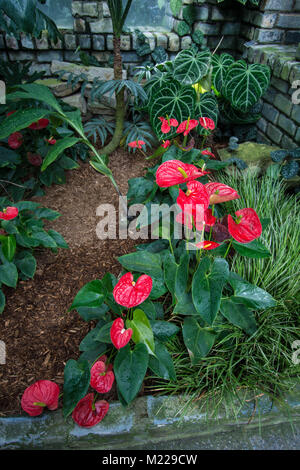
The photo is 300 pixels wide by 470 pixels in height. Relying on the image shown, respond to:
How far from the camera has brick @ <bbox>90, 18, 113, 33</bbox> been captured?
107 inches

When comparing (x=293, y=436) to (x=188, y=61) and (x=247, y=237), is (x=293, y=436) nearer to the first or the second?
(x=247, y=237)

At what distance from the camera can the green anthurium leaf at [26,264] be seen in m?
1.46

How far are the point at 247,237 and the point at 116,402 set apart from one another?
79cm

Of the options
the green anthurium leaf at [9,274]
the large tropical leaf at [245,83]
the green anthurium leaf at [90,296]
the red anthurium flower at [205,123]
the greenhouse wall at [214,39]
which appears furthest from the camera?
the greenhouse wall at [214,39]

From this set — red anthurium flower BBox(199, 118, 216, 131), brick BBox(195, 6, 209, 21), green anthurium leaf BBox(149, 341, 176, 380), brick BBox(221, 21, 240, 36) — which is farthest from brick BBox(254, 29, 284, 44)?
green anthurium leaf BBox(149, 341, 176, 380)

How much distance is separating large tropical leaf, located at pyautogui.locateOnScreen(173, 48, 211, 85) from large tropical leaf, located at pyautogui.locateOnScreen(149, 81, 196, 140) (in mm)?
61

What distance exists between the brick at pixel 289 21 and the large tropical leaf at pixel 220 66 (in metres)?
0.54

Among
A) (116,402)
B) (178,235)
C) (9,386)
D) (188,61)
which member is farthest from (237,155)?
(9,386)

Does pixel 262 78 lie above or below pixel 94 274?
above

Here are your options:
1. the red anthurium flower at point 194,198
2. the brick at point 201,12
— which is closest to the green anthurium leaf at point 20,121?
the red anthurium flower at point 194,198

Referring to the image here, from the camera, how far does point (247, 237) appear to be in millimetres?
1033

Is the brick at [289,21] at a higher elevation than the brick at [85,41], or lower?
higher

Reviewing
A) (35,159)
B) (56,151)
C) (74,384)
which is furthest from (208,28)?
(74,384)

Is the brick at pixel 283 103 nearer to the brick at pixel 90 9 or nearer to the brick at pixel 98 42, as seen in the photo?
the brick at pixel 98 42
